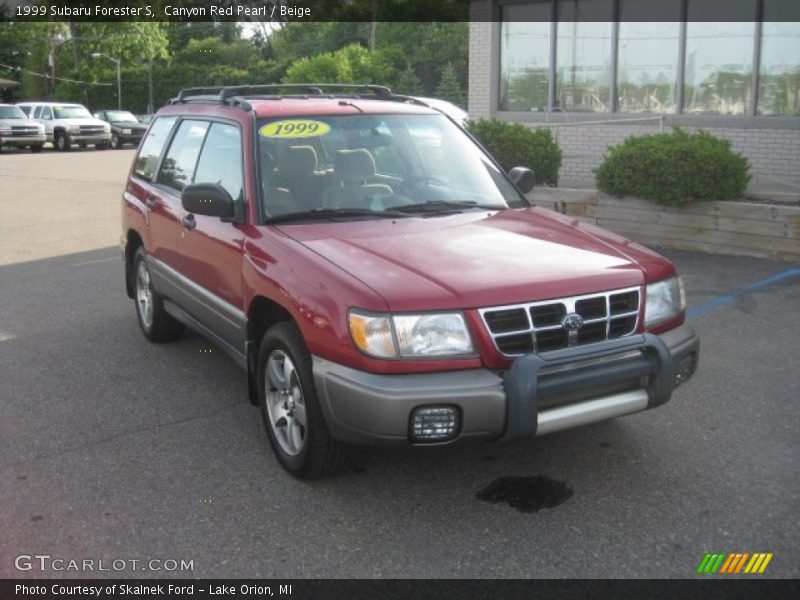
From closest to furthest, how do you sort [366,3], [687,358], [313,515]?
[313,515] → [687,358] → [366,3]

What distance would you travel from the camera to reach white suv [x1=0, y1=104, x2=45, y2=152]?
109 ft

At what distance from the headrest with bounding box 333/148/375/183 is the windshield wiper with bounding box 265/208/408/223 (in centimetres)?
24

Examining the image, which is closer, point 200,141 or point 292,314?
point 292,314

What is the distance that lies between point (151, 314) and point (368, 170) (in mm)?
2420

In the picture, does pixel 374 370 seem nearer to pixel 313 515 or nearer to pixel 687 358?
pixel 313 515

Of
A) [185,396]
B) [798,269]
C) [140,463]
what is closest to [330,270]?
[140,463]

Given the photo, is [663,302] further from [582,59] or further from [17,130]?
[17,130]

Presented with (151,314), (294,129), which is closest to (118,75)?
(151,314)

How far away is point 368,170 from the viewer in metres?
5.07

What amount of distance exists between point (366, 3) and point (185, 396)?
174ft

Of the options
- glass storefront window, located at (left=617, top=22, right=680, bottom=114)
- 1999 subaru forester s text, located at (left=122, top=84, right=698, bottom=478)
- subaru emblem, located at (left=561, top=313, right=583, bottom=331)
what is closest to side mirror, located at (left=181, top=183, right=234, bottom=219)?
1999 subaru forester s text, located at (left=122, top=84, right=698, bottom=478)

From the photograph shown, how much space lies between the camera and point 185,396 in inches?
220

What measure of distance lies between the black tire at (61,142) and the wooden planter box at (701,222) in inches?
1108

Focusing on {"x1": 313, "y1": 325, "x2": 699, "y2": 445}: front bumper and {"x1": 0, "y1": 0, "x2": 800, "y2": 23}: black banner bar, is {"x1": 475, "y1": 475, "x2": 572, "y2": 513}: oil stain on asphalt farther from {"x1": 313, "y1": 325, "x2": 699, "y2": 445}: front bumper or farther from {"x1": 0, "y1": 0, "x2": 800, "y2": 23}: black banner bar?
{"x1": 0, "y1": 0, "x2": 800, "y2": 23}: black banner bar
